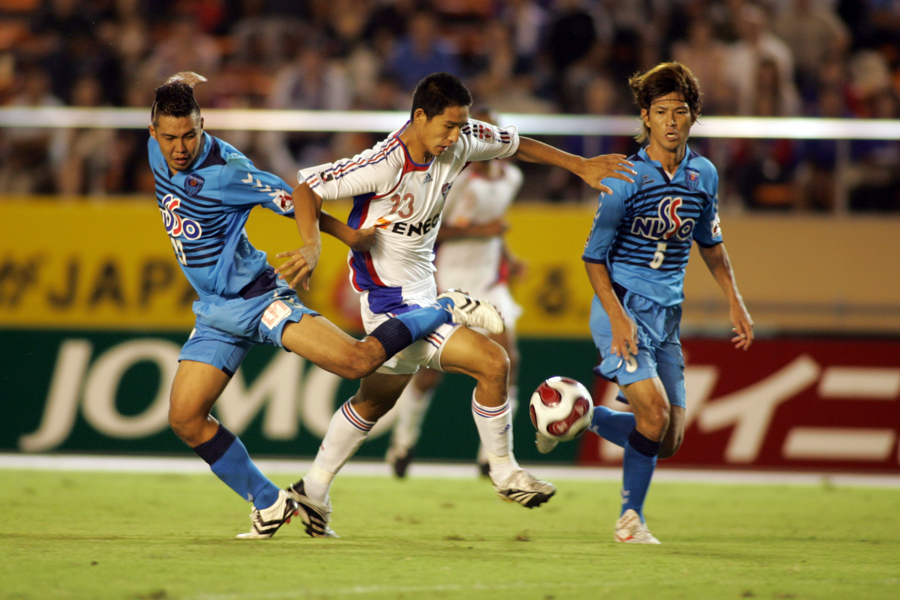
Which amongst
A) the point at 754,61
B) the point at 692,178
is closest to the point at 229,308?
the point at 692,178

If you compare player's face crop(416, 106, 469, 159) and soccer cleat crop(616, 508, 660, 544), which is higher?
player's face crop(416, 106, 469, 159)

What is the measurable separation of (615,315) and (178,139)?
2.19 m

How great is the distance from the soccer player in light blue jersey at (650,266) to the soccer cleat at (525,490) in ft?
1.00

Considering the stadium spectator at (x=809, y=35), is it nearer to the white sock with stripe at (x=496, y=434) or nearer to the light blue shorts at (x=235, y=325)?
the white sock with stripe at (x=496, y=434)

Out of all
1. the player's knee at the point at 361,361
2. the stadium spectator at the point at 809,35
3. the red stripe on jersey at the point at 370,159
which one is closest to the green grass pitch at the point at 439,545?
the player's knee at the point at 361,361

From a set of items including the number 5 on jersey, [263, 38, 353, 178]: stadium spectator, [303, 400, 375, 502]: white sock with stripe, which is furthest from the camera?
[263, 38, 353, 178]: stadium spectator

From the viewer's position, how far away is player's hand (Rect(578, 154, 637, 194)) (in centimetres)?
513

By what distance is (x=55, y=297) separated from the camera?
9.38m

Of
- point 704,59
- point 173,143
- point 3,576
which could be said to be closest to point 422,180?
point 173,143

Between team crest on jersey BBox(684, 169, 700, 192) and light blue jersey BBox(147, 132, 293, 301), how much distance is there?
A: 1.94 m

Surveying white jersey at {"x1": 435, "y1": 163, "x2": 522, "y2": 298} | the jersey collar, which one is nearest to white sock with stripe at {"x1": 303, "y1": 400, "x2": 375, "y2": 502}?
the jersey collar

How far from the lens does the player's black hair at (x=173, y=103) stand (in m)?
4.83

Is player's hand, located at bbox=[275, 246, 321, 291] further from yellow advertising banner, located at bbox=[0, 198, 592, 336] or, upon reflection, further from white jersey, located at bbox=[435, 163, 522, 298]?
yellow advertising banner, located at bbox=[0, 198, 592, 336]

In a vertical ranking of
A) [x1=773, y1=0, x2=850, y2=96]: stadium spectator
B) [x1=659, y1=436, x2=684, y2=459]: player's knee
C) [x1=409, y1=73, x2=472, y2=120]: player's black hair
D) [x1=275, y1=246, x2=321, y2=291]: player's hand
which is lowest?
[x1=659, y1=436, x2=684, y2=459]: player's knee
